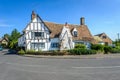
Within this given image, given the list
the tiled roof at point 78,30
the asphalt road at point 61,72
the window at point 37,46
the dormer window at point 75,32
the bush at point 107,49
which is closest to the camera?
the asphalt road at point 61,72

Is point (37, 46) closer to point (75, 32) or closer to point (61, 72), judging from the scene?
point (75, 32)

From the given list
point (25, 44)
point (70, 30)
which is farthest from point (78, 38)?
point (25, 44)

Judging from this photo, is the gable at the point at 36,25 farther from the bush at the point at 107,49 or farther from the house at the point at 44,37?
the bush at the point at 107,49

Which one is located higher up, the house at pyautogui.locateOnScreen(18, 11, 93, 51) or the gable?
the gable

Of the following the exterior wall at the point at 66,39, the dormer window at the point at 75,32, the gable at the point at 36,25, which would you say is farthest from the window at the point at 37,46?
the dormer window at the point at 75,32

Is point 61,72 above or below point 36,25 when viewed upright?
below

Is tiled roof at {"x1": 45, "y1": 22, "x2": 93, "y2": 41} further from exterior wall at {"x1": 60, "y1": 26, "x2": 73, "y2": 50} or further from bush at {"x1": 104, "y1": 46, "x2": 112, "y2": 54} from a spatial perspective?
bush at {"x1": 104, "y1": 46, "x2": 112, "y2": 54}

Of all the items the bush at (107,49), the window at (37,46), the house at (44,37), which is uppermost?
the house at (44,37)

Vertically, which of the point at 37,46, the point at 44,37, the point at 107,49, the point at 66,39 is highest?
the point at 44,37

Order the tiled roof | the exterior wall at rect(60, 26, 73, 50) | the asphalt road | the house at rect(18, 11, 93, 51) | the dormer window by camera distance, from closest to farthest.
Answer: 1. the asphalt road
2. the exterior wall at rect(60, 26, 73, 50)
3. the house at rect(18, 11, 93, 51)
4. the tiled roof
5. the dormer window

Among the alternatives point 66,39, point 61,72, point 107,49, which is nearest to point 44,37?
point 66,39

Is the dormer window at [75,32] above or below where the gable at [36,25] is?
below

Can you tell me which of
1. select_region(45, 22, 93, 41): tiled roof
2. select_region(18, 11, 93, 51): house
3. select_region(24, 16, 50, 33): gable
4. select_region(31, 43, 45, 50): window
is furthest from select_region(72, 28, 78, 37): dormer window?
select_region(31, 43, 45, 50): window

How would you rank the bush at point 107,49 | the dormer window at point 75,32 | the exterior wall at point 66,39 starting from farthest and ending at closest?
the dormer window at point 75,32 < the exterior wall at point 66,39 < the bush at point 107,49
